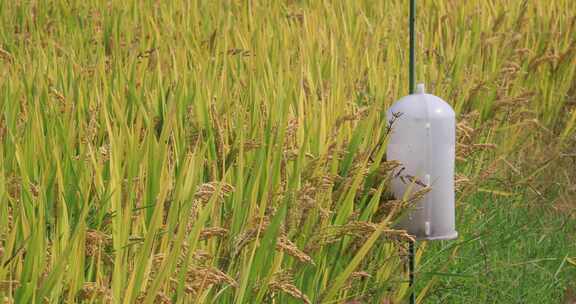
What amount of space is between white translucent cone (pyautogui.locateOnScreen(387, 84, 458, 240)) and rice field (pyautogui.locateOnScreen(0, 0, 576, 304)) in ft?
0.19

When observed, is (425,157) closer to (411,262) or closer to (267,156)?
(411,262)

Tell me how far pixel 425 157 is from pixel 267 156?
1.28ft

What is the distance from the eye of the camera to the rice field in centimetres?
193

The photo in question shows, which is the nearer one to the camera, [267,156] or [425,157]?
[267,156]

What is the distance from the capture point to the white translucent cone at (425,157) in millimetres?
2576

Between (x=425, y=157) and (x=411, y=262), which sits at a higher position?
(x=425, y=157)

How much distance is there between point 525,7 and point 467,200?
59.8 inches

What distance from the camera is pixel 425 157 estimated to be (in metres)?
2.59

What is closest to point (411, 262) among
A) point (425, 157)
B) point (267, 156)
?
point (425, 157)

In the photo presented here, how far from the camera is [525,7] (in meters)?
4.46

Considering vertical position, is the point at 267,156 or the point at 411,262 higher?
the point at 267,156

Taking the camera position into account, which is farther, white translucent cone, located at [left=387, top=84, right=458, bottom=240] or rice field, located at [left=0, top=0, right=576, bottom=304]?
white translucent cone, located at [left=387, top=84, right=458, bottom=240]

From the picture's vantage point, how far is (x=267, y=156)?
2484mm

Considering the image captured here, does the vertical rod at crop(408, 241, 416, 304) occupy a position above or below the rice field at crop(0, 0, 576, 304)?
below
